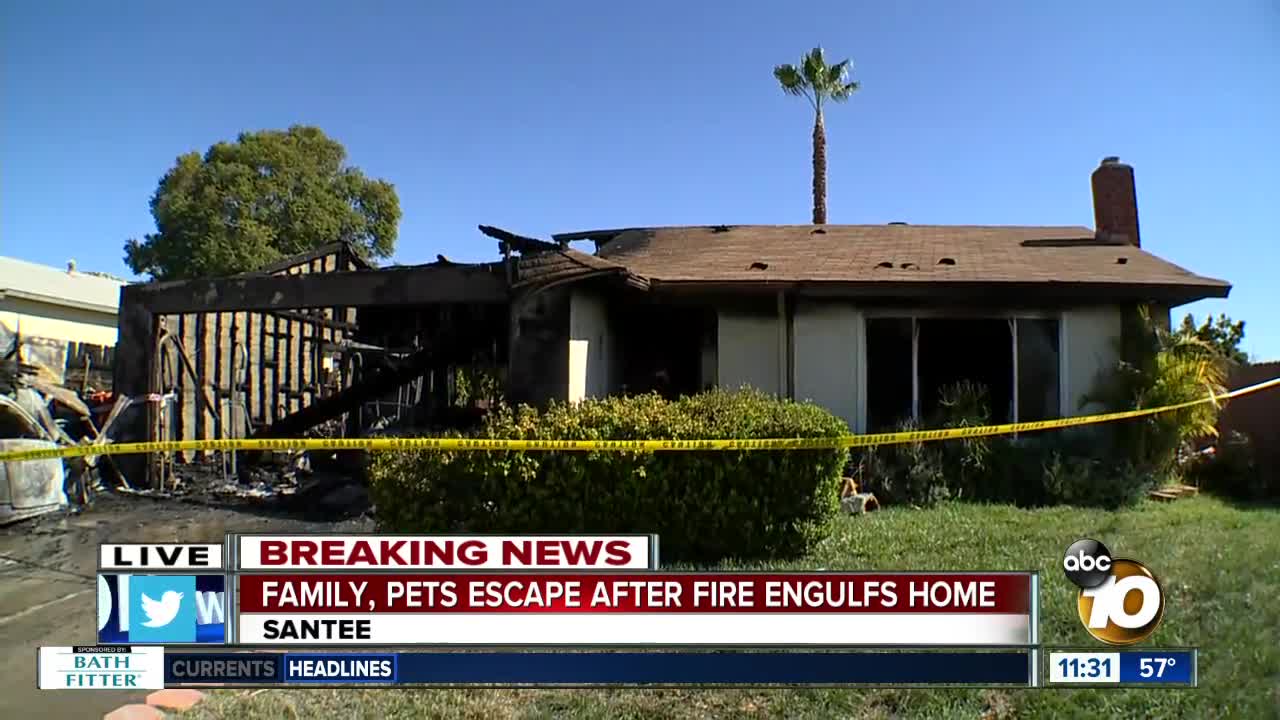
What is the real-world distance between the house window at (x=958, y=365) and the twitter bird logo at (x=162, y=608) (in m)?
8.10

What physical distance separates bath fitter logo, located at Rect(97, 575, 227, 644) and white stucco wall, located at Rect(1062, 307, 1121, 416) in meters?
9.61

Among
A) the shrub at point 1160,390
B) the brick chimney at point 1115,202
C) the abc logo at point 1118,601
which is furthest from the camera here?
the brick chimney at point 1115,202

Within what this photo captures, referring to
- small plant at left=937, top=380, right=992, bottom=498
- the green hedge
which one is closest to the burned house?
small plant at left=937, top=380, right=992, bottom=498

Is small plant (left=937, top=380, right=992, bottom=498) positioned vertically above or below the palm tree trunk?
below

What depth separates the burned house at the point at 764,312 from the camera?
8.83 meters

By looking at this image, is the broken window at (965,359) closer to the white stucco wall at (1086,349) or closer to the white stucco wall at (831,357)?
the white stucco wall at (1086,349)

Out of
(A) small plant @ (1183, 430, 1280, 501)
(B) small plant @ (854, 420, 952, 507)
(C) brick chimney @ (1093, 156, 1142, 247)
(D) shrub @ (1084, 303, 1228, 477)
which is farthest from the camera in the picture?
(C) brick chimney @ (1093, 156, 1142, 247)

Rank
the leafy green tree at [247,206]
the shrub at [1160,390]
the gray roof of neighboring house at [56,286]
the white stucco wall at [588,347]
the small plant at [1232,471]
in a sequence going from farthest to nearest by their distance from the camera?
the leafy green tree at [247,206] → the gray roof of neighboring house at [56,286] → the small plant at [1232,471] → the shrub at [1160,390] → the white stucco wall at [588,347]

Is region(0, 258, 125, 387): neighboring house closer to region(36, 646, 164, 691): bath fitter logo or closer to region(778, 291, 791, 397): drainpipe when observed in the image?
region(778, 291, 791, 397): drainpipe

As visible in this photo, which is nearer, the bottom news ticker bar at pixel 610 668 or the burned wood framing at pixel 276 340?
the bottom news ticker bar at pixel 610 668

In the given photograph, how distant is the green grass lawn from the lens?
3771 mm

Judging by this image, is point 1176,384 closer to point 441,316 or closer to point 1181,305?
point 1181,305

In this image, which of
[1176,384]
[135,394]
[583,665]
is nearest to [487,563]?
[583,665]

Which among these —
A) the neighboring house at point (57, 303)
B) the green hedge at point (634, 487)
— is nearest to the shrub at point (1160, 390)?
the green hedge at point (634, 487)
